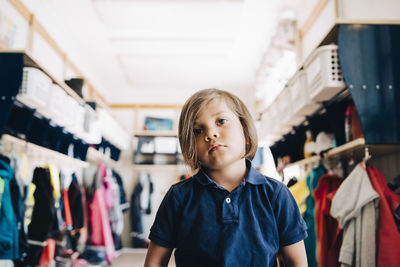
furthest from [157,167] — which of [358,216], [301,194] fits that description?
[358,216]

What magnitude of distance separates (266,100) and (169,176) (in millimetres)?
2269

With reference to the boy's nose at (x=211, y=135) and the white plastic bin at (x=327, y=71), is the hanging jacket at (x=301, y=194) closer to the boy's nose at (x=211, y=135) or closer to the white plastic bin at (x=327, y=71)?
the white plastic bin at (x=327, y=71)

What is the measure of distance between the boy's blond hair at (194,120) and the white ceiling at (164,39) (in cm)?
283

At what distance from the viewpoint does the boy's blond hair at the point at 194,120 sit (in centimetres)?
98

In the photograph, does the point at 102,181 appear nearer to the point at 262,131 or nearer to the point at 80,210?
the point at 80,210

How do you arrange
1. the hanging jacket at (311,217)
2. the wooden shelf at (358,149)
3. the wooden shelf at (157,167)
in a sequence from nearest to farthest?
the wooden shelf at (358,149) < the hanging jacket at (311,217) < the wooden shelf at (157,167)


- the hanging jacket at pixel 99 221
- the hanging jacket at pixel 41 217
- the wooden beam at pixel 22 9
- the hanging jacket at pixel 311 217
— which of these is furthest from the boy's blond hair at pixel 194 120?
the hanging jacket at pixel 99 221

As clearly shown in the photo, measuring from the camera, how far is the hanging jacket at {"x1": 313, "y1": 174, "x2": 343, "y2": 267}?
1.82 m

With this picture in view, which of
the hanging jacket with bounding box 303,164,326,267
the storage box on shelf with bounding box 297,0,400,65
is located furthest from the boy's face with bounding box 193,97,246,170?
the hanging jacket with bounding box 303,164,326,267

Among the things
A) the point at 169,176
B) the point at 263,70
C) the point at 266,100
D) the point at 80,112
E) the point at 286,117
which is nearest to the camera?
the point at 286,117

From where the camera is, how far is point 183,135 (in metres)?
0.99

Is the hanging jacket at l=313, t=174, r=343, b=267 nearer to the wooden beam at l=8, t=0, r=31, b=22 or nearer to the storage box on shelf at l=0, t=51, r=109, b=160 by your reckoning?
the storage box on shelf at l=0, t=51, r=109, b=160

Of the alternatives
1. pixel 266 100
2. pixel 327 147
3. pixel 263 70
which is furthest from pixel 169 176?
pixel 327 147

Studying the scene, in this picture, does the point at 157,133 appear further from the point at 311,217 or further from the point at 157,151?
the point at 311,217
